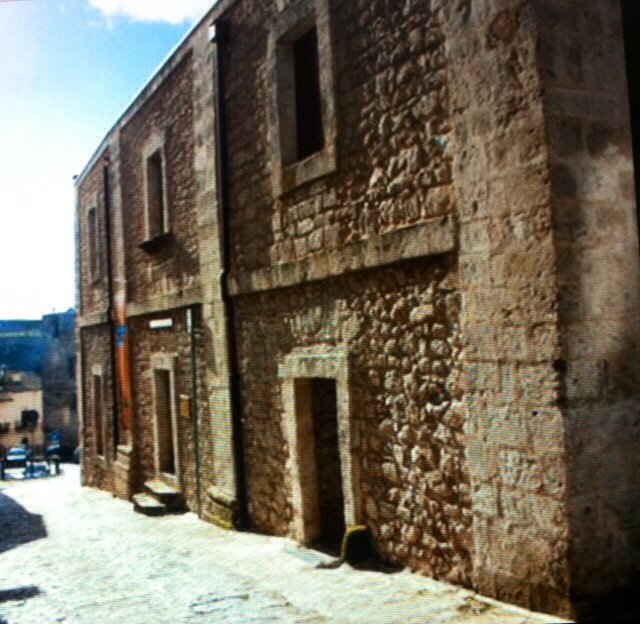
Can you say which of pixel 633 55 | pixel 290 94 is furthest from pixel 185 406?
pixel 633 55

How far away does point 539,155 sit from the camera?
343 cm

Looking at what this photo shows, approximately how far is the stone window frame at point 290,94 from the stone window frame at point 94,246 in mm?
6854

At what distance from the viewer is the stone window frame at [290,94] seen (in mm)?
5035

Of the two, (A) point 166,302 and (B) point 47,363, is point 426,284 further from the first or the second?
(B) point 47,363

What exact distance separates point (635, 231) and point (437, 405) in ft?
4.95

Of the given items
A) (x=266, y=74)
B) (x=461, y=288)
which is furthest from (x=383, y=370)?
(x=266, y=74)

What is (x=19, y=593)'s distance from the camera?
520 centimetres

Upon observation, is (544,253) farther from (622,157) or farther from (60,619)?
(60,619)

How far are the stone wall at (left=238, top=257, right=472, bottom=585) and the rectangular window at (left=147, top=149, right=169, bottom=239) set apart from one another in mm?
4140

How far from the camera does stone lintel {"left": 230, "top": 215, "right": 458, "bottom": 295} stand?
13.3 feet

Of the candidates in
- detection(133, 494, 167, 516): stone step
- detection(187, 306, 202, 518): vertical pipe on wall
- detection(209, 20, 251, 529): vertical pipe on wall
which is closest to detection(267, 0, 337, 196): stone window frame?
detection(209, 20, 251, 529): vertical pipe on wall

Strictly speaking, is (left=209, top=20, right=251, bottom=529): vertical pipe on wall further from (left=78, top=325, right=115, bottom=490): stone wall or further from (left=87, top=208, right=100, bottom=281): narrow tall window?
(left=87, top=208, right=100, bottom=281): narrow tall window

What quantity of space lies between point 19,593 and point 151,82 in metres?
6.60

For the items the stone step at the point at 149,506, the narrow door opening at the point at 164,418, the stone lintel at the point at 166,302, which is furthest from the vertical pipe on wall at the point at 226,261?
the narrow door opening at the point at 164,418
